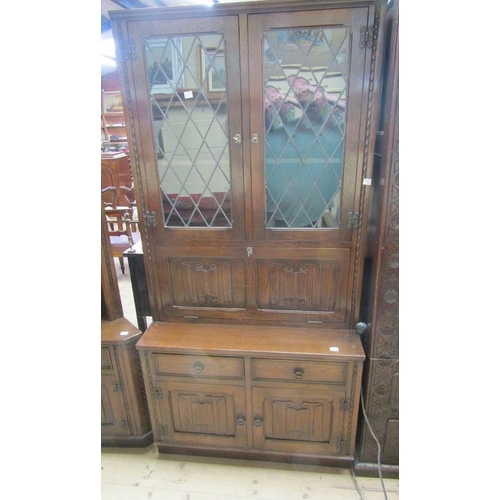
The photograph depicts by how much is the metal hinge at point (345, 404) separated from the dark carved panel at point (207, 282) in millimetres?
626

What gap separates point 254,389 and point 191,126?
3.94 ft

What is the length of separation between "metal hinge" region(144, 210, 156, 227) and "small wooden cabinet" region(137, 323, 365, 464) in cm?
52

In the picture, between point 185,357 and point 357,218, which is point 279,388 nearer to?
point 185,357

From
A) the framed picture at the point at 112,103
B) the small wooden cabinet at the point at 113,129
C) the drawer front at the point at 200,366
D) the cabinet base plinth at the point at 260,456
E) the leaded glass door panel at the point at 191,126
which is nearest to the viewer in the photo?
the leaded glass door panel at the point at 191,126

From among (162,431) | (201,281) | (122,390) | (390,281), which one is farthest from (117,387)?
(390,281)

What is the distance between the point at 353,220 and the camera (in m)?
1.33

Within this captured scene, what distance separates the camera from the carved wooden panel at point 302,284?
142cm

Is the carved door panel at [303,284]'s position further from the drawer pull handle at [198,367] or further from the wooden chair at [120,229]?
the wooden chair at [120,229]

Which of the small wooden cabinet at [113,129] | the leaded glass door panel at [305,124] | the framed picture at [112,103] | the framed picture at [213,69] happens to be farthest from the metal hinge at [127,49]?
the framed picture at [112,103]

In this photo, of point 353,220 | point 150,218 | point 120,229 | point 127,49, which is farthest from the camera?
point 120,229

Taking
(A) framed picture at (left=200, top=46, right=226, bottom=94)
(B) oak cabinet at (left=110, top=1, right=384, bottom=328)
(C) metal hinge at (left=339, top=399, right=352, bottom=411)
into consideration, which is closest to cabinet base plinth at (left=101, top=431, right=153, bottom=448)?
(B) oak cabinet at (left=110, top=1, right=384, bottom=328)

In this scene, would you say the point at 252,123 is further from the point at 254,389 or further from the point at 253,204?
the point at 254,389
